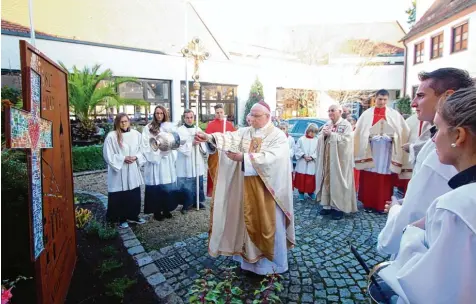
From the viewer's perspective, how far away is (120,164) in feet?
17.0

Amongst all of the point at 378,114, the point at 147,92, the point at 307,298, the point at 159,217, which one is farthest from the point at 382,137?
the point at 147,92

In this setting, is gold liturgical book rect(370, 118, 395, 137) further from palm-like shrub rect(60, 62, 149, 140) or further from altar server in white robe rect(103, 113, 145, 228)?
palm-like shrub rect(60, 62, 149, 140)

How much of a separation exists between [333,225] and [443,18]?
18.3 metres

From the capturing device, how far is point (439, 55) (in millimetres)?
18953

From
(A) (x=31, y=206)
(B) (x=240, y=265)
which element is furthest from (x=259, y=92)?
(A) (x=31, y=206)

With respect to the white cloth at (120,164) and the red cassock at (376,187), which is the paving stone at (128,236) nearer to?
the white cloth at (120,164)

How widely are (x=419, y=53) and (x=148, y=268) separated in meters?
23.9

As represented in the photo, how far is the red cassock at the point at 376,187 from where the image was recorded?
20.3 ft

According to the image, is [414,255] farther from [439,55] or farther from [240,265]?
[439,55]

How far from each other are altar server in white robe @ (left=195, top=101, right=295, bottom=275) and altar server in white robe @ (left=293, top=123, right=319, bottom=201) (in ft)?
10.8

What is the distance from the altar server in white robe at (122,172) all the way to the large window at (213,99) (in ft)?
38.7

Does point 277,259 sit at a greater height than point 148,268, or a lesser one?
greater

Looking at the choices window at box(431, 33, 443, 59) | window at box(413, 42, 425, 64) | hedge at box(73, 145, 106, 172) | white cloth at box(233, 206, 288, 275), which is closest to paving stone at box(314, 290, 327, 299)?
white cloth at box(233, 206, 288, 275)

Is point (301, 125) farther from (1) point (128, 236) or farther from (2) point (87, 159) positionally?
(1) point (128, 236)
